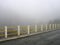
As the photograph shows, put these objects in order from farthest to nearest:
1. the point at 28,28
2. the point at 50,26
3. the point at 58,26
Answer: the point at 58,26 < the point at 50,26 < the point at 28,28

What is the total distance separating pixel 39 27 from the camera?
2142 cm

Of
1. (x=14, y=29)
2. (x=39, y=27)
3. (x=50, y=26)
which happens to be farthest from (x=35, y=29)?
(x=50, y=26)

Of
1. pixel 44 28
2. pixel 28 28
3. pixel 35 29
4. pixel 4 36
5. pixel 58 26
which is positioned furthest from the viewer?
pixel 58 26

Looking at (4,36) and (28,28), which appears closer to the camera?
(4,36)

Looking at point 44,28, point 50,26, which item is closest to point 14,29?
point 44,28

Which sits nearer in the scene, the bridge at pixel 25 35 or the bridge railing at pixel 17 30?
the bridge at pixel 25 35

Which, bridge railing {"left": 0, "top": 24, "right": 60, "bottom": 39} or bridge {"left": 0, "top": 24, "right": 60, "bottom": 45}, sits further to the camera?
bridge railing {"left": 0, "top": 24, "right": 60, "bottom": 39}

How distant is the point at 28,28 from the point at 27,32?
530mm

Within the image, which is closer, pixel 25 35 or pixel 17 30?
pixel 17 30

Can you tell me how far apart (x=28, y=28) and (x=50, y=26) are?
9822 millimetres

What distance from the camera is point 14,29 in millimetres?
15492

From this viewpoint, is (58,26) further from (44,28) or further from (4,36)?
(4,36)

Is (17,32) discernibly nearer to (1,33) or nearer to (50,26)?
(1,33)

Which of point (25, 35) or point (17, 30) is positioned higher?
point (17, 30)
